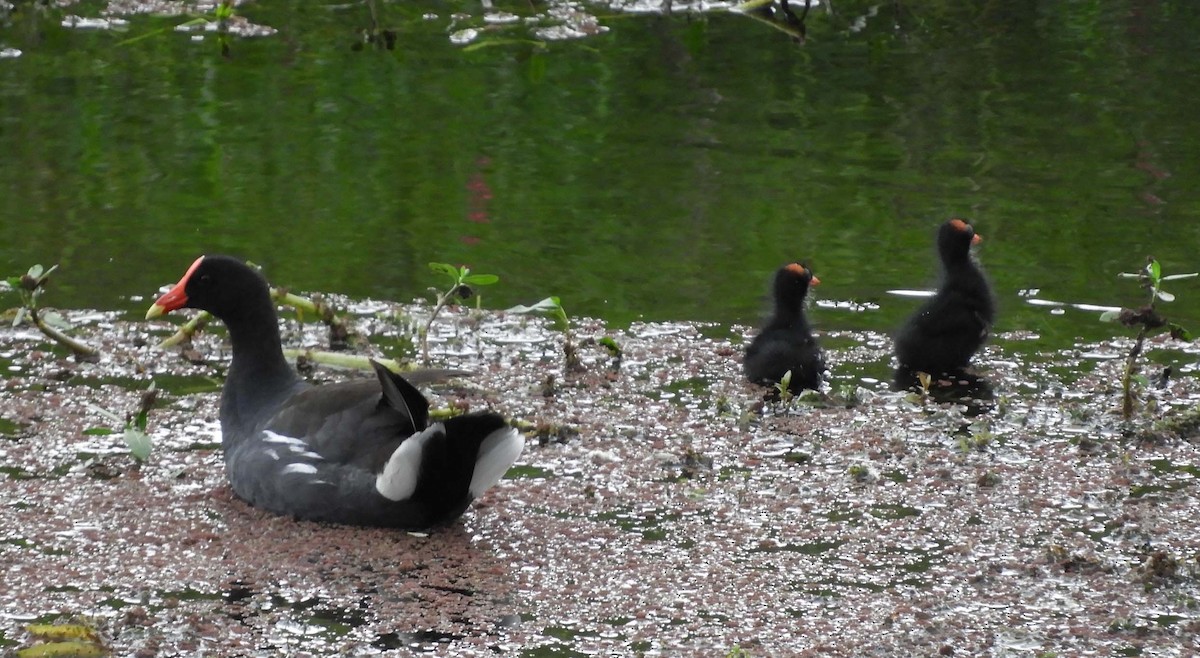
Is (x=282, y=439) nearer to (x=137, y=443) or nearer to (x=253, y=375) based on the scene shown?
(x=253, y=375)

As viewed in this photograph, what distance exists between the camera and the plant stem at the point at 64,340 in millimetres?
6863

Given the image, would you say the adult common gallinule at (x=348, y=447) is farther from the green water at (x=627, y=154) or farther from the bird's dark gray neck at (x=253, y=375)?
the green water at (x=627, y=154)

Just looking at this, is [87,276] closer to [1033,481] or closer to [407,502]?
[407,502]

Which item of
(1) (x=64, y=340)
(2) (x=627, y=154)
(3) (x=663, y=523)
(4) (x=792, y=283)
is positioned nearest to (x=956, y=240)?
(4) (x=792, y=283)

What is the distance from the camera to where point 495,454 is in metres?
5.25

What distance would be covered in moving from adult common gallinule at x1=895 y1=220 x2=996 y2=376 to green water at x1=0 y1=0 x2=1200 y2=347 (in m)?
0.45

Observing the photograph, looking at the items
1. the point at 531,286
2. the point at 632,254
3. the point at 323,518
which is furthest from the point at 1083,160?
the point at 323,518

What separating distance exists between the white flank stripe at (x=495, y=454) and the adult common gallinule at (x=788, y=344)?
178cm

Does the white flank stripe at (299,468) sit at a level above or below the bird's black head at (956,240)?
below

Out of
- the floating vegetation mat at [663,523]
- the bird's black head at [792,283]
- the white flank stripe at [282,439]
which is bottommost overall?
the floating vegetation mat at [663,523]

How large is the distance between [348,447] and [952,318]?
285 cm

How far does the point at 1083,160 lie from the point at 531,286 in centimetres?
418

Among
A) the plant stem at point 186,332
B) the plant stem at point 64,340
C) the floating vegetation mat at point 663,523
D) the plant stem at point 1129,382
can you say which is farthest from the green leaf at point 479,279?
the plant stem at point 1129,382

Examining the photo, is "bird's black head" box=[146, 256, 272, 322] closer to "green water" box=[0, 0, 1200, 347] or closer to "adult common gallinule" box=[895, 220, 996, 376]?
"green water" box=[0, 0, 1200, 347]
